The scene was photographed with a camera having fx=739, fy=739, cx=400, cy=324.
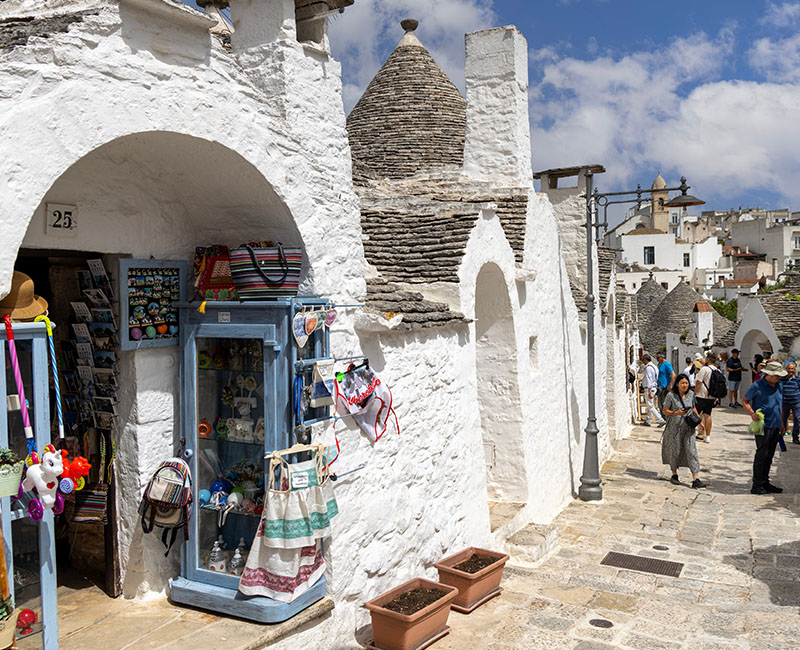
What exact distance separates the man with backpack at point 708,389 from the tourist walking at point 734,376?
15.6ft

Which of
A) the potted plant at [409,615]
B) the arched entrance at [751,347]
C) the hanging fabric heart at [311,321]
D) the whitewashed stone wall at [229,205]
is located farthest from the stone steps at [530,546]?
the arched entrance at [751,347]

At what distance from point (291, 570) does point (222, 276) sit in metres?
1.88

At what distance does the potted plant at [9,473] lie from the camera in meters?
3.25

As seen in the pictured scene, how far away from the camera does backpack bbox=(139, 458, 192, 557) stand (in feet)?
15.1

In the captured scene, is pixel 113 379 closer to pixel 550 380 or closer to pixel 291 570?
pixel 291 570

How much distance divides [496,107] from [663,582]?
6.01m

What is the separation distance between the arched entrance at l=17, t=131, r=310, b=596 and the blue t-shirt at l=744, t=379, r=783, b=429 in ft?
23.0

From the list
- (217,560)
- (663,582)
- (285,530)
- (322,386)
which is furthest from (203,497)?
(663,582)

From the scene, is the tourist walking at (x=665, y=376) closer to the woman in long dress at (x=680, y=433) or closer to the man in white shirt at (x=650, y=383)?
the man in white shirt at (x=650, y=383)

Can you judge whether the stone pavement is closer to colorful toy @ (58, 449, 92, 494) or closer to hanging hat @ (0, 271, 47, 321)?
colorful toy @ (58, 449, 92, 494)

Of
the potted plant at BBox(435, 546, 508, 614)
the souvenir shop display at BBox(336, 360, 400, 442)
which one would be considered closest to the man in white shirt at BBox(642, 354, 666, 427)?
the potted plant at BBox(435, 546, 508, 614)

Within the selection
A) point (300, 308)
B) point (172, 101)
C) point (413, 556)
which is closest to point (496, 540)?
point (413, 556)

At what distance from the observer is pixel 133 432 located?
15.3 ft

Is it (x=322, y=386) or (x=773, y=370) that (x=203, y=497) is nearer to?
(x=322, y=386)
